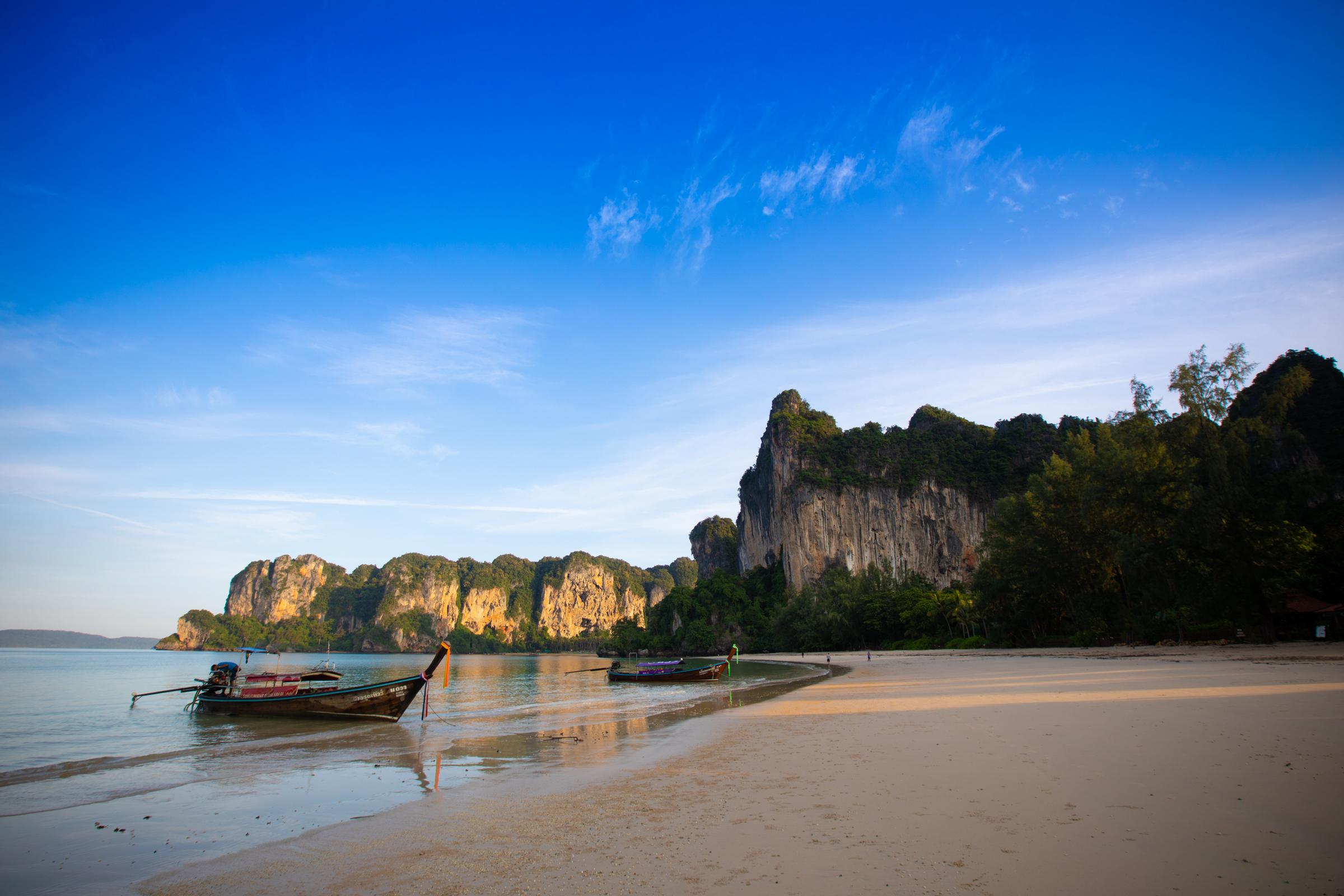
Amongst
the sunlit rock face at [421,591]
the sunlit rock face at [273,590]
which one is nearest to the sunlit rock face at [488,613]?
the sunlit rock face at [421,591]

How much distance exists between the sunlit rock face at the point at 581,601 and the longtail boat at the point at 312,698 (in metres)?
163

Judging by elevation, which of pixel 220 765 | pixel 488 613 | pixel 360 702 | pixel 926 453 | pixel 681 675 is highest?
pixel 926 453

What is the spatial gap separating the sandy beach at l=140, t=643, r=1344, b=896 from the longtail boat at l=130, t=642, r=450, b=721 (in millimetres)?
9467

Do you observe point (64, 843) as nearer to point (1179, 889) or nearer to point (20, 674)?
point (1179, 889)

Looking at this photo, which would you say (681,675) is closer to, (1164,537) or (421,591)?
(1164,537)

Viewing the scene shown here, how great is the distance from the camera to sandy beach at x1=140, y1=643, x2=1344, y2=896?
4059mm

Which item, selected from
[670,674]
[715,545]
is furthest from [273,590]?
[670,674]

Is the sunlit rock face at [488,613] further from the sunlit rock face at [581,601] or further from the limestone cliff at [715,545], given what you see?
the limestone cliff at [715,545]

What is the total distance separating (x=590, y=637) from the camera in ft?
579

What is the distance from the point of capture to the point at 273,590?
559 feet

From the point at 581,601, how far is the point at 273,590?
83.6 m

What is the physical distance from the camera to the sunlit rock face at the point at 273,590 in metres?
170

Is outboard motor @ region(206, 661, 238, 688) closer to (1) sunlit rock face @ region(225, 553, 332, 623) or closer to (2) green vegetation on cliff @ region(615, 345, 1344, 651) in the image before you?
(2) green vegetation on cliff @ region(615, 345, 1344, 651)

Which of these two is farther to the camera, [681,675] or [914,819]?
[681,675]
